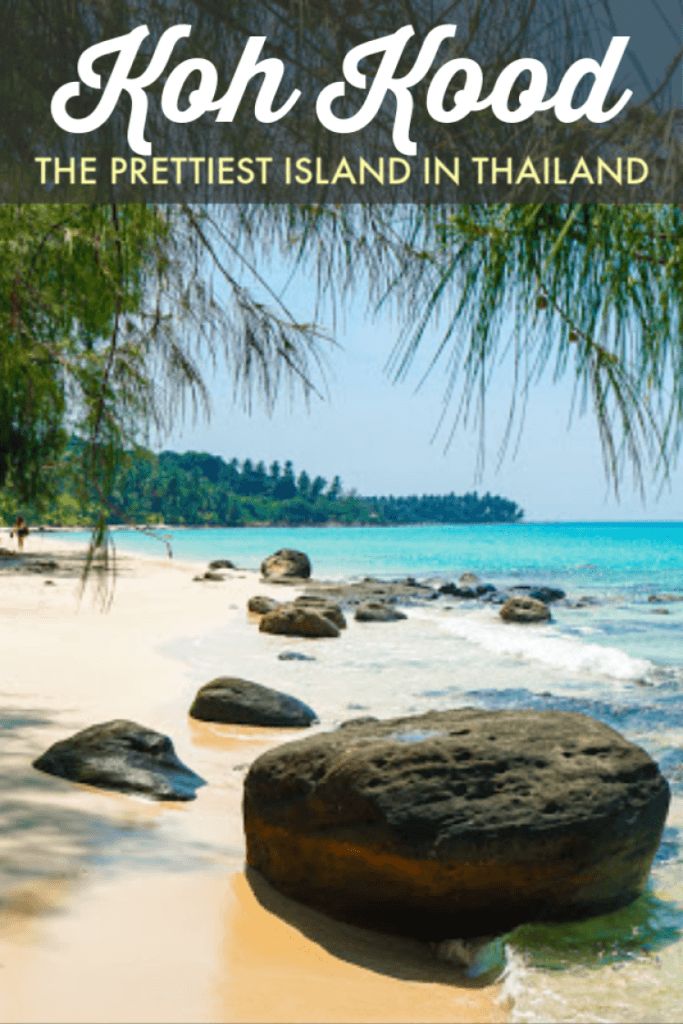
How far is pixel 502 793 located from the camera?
4.44 m

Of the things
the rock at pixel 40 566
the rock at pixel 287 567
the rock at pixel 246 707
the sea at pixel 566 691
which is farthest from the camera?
the rock at pixel 287 567

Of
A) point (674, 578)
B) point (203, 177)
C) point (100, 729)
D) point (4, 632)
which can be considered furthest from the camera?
point (674, 578)

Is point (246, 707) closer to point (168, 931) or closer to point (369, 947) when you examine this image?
point (369, 947)

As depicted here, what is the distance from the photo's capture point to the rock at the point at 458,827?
428 cm

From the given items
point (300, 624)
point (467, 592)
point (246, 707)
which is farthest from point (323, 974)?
point (467, 592)

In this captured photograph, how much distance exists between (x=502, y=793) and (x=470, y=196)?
2979 mm

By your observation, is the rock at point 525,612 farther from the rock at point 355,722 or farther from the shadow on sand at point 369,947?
the shadow on sand at point 369,947

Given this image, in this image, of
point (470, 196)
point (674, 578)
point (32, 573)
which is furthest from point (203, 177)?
point (674, 578)

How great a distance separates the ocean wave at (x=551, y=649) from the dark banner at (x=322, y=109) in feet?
36.9

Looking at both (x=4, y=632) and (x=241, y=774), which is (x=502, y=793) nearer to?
(x=241, y=774)

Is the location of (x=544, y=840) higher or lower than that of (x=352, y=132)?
lower

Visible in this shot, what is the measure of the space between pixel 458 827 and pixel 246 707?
15.0 feet

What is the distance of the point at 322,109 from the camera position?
2.29m

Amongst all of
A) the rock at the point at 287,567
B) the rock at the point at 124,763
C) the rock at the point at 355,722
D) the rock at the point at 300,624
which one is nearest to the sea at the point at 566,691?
the rock at the point at 300,624
